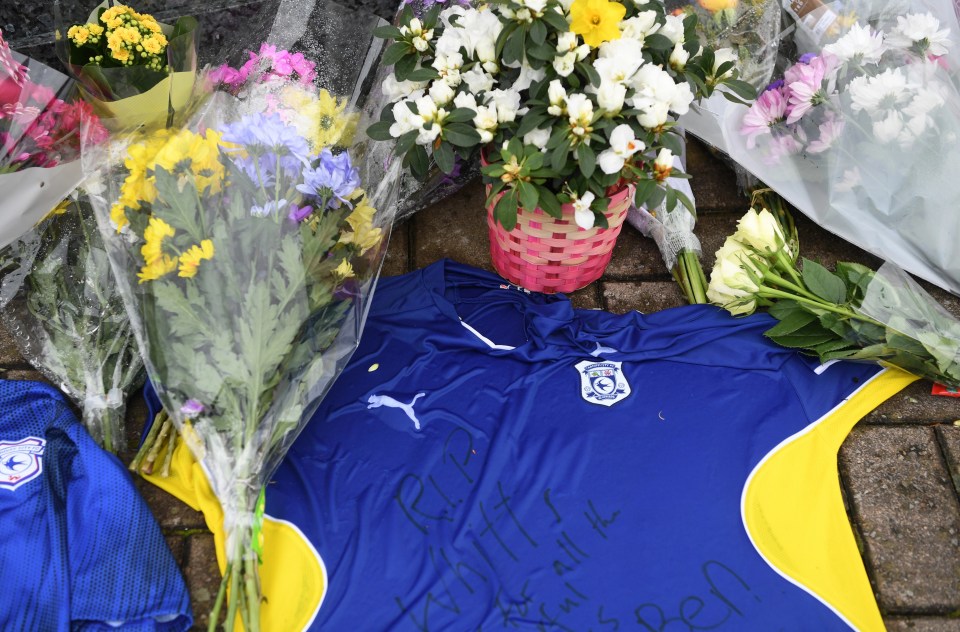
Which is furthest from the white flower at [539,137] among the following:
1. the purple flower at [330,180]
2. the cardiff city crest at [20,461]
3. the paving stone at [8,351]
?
the paving stone at [8,351]

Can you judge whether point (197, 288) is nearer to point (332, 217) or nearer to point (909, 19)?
point (332, 217)

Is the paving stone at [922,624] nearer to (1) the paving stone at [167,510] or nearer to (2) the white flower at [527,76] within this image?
(2) the white flower at [527,76]

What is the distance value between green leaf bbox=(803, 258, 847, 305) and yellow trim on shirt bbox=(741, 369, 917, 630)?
27 centimetres

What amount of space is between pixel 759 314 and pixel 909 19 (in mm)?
991

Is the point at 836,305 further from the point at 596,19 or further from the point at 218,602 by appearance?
the point at 218,602

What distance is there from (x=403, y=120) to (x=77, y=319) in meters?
1.06

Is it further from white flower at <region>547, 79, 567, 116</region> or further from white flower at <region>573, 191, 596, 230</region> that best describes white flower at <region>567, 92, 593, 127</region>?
white flower at <region>573, 191, 596, 230</region>

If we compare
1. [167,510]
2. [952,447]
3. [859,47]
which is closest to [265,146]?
[167,510]

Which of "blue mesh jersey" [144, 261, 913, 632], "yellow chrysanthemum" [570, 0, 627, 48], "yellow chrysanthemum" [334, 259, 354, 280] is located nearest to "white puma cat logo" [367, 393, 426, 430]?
"blue mesh jersey" [144, 261, 913, 632]

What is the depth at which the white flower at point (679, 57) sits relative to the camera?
6.65ft

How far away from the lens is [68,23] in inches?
90.7

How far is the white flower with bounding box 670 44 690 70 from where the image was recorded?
6.65 feet

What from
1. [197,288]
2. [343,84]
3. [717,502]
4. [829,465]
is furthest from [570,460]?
[343,84]

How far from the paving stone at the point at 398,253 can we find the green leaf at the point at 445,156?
0.69 metres
